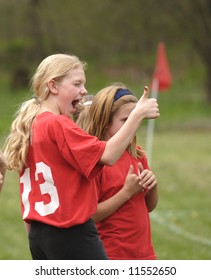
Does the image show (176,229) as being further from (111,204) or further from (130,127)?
(130,127)

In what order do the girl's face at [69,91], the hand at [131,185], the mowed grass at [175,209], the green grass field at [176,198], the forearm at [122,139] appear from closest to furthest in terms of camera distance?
the forearm at [122,139] < the girl's face at [69,91] < the hand at [131,185] < the mowed grass at [175,209] < the green grass field at [176,198]

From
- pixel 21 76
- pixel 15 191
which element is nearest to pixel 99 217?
pixel 15 191

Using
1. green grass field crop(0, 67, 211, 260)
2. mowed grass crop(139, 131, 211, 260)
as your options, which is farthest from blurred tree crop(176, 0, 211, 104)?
mowed grass crop(139, 131, 211, 260)

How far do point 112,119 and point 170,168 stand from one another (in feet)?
39.1

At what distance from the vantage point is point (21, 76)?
39.3 meters

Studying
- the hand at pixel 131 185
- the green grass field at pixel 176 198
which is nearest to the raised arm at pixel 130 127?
the hand at pixel 131 185

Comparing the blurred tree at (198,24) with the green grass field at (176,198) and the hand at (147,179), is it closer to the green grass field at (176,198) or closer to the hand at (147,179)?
the green grass field at (176,198)

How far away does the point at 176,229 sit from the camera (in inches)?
454

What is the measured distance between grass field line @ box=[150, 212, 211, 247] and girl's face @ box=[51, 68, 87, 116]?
5457 millimetres

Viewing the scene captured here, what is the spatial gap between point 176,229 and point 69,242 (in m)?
6.81

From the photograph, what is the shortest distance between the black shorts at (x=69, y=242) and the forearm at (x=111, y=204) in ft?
1.53

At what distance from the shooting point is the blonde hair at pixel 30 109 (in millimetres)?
4957

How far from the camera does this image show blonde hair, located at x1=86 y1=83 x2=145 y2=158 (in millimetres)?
5430

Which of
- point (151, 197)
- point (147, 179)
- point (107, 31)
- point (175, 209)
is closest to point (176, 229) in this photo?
point (175, 209)
